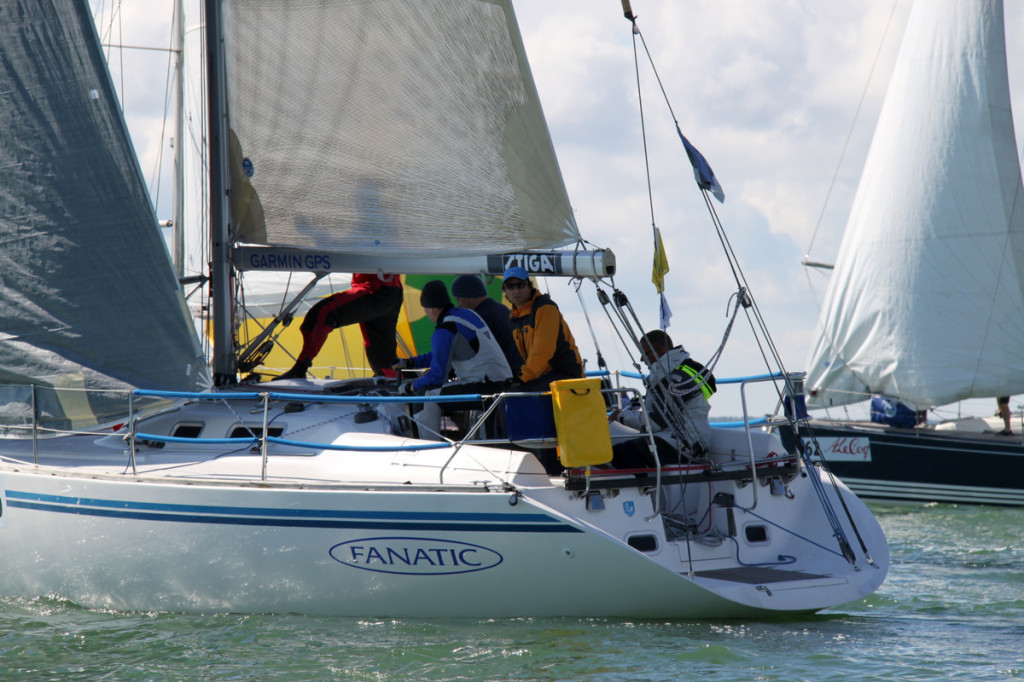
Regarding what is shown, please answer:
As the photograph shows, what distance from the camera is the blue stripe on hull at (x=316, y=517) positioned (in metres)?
6.20

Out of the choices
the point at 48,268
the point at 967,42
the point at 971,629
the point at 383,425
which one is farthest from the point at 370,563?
the point at 967,42

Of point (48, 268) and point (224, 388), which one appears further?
→ point (224, 388)

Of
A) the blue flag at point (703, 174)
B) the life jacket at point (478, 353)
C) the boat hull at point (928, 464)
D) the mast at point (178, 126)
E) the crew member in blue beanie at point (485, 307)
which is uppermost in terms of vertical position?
the mast at point (178, 126)

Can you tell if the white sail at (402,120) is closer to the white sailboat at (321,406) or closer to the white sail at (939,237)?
the white sailboat at (321,406)

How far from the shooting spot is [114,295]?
23.6ft

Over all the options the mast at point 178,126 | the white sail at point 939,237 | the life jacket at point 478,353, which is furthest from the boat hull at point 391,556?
the white sail at point 939,237

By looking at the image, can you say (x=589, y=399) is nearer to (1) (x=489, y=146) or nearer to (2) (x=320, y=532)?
(2) (x=320, y=532)

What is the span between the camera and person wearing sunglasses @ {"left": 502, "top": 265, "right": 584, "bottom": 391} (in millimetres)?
6992

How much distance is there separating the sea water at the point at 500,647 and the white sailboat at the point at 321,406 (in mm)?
139

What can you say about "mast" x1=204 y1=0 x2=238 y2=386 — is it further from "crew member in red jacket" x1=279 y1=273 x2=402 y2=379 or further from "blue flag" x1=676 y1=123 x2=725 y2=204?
"blue flag" x1=676 y1=123 x2=725 y2=204

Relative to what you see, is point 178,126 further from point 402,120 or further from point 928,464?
point 928,464

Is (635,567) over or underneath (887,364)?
underneath

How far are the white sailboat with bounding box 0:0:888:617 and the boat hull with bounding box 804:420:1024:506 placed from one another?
9612mm

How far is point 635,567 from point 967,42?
14.3 m
